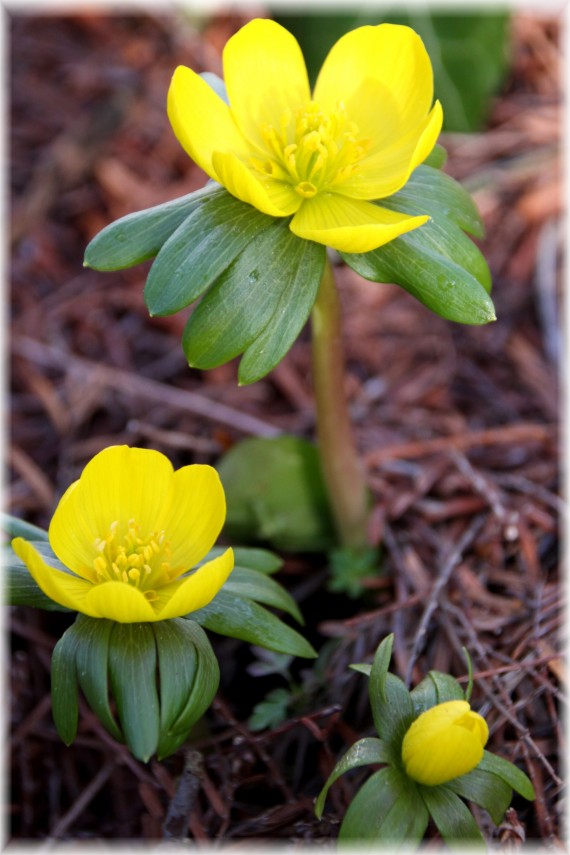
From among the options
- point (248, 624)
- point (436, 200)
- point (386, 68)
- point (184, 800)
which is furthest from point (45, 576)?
point (386, 68)

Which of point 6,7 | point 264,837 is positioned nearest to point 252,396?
point 264,837

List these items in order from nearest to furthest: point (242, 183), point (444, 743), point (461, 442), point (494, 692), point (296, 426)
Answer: point (444, 743) → point (242, 183) → point (494, 692) → point (461, 442) → point (296, 426)

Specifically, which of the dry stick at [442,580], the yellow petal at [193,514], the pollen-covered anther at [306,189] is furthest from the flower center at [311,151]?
the dry stick at [442,580]

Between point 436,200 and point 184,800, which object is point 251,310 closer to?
point 436,200

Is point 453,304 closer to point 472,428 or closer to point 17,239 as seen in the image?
point 472,428

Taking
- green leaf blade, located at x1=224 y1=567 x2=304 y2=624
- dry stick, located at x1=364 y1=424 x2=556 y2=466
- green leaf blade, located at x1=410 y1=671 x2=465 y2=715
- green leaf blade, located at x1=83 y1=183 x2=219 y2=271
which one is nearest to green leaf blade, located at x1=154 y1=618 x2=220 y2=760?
green leaf blade, located at x1=224 y1=567 x2=304 y2=624

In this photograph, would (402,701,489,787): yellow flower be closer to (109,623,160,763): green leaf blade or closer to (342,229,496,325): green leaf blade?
(109,623,160,763): green leaf blade
